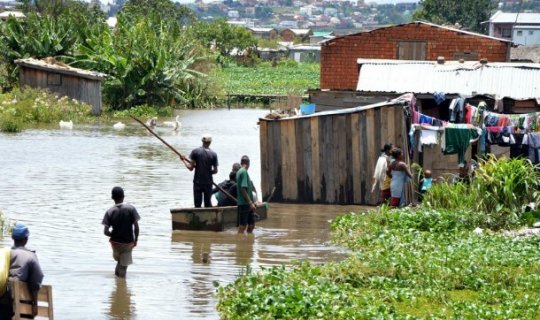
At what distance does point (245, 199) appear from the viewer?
17.5 metres

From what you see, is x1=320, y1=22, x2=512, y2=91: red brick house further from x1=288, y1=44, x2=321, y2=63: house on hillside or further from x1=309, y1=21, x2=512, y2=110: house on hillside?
x1=288, y1=44, x2=321, y2=63: house on hillside

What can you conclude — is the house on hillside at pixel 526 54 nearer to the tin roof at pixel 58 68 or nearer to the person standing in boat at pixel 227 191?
the tin roof at pixel 58 68

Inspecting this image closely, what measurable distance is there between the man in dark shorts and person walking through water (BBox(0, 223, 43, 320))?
7.10 m

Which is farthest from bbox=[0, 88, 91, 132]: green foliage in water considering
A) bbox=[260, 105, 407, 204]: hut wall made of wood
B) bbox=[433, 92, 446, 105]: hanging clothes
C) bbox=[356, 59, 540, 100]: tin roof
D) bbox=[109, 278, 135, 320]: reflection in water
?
bbox=[109, 278, 135, 320]: reflection in water

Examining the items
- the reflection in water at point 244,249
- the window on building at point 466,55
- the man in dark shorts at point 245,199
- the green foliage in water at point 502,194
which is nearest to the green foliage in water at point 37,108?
the window on building at point 466,55

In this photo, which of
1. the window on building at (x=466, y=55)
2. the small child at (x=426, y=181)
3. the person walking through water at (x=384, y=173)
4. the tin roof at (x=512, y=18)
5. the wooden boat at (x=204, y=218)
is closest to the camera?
the wooden boat at (x=204, y=218)

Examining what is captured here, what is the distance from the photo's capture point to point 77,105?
44031mm

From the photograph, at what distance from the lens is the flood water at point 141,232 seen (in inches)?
527

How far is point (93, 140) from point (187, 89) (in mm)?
16387

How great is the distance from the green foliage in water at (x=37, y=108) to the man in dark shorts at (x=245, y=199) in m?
21.1

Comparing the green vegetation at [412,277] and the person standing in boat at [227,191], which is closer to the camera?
the green vegetation at [412,277]

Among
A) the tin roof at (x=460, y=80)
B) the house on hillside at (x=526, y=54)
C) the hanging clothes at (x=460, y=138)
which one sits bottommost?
the hanging clothes at (x=460, y=138)

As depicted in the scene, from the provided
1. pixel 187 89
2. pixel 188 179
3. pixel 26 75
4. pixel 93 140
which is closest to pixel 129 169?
pixel 188 179

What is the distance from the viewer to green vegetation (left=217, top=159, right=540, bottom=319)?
1180 cm
